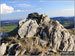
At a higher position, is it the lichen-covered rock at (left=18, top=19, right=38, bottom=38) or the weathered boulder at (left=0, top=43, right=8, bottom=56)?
the lichen-covered rock at (left=18, top=19, right=38, bottom=38)

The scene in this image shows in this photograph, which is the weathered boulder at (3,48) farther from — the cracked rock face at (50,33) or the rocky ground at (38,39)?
the cracked rock face at (50,33)

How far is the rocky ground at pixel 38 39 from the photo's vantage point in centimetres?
2616

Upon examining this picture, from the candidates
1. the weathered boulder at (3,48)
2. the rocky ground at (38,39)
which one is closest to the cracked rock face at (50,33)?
the rocky ground at (38,39)

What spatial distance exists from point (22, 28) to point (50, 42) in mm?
5283

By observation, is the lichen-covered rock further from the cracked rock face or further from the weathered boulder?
the weathered boulder

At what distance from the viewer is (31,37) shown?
93.2 ft

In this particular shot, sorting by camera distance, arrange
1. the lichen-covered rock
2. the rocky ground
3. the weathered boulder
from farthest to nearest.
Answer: the lichen-covered rock, the rocky ground, the weathered boulder

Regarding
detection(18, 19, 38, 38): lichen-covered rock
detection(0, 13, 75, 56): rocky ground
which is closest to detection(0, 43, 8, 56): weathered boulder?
detection(0, 13, 75, 56): rocky ground

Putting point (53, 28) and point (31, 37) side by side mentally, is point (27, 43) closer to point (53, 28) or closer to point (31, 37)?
point (31, 37)

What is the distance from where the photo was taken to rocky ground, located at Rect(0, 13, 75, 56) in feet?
85.8

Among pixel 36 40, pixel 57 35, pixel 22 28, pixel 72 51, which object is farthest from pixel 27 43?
pixel 72 51

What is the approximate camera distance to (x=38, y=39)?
28.1 m

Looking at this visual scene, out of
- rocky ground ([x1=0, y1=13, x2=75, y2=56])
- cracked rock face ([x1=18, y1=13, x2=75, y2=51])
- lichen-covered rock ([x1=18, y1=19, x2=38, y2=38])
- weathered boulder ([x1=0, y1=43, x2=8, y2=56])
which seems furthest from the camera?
lichen-covered rock ([x1=18, y1=19, x2=38, y2=38])

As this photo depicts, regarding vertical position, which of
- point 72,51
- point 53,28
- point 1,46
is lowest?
point 72,51
